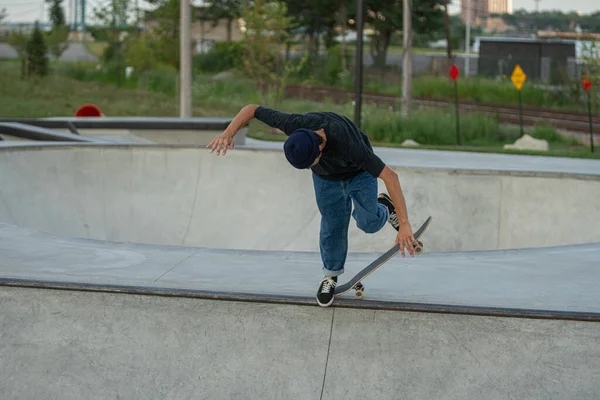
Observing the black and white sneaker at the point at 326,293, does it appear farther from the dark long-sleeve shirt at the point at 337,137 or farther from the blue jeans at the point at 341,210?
the dark long-sleeve shirt at the point at 337,137

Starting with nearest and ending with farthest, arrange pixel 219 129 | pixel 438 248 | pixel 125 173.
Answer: pixel 438 248, pixel 125 173, pixel 219 129

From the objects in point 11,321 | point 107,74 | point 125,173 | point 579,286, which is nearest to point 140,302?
point 11,321

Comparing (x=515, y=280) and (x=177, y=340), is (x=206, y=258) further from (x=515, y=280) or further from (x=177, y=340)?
(x=515, y=280)

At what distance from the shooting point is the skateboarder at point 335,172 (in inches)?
201

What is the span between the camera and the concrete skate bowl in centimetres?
1074

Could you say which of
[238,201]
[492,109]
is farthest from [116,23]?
[238,201]

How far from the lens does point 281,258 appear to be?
7.12 m

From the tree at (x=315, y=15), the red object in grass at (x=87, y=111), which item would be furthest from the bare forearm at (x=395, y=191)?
the tree at (x=315, y=15)

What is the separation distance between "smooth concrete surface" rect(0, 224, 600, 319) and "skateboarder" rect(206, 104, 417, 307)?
371 mm

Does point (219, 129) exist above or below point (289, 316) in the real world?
above

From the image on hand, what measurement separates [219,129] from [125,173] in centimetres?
367

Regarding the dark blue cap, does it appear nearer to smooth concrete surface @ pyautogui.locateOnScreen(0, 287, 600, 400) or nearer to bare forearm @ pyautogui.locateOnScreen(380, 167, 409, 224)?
bare forearm @ pyautogui.locateOnScreen(380, 167, 409, 224)

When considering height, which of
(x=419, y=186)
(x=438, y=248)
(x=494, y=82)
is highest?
(x=494, y=82)

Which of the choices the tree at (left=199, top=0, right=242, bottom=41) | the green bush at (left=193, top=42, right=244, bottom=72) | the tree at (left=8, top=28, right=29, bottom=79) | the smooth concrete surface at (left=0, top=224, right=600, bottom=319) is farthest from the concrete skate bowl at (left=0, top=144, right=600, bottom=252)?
the tree at (left=199, top=0, right=242, bottom=41)
